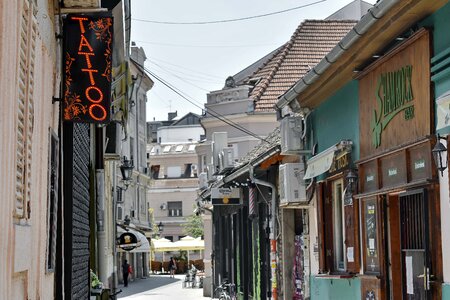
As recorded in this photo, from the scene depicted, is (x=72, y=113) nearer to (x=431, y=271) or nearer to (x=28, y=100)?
(x=28, y=100)

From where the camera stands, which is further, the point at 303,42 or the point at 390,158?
the point at 303,42

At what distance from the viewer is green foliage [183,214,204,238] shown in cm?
7675

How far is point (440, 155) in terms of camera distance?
8914mm

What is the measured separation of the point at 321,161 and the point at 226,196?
11.1 m

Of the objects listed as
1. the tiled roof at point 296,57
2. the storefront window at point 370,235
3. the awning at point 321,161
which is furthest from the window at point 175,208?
the storefront window at point 370,235

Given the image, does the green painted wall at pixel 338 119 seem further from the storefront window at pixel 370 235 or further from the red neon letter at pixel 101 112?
the red neon letter at pixel 101 112

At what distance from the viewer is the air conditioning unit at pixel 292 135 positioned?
15.8 m

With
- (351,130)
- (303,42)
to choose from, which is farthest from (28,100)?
(303,42)

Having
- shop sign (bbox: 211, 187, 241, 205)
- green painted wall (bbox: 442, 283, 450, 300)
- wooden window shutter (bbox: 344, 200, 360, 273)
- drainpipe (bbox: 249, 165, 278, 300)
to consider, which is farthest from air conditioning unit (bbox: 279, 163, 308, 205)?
shop sign (bbox: 211, 187, 241, 205)

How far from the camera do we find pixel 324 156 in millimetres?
13953

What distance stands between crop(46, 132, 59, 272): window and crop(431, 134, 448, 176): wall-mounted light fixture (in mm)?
3551

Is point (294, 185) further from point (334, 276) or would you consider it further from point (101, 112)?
point (101, 112)

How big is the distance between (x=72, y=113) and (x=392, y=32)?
4.00 metres

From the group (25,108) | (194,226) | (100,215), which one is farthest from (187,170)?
(25,108)
